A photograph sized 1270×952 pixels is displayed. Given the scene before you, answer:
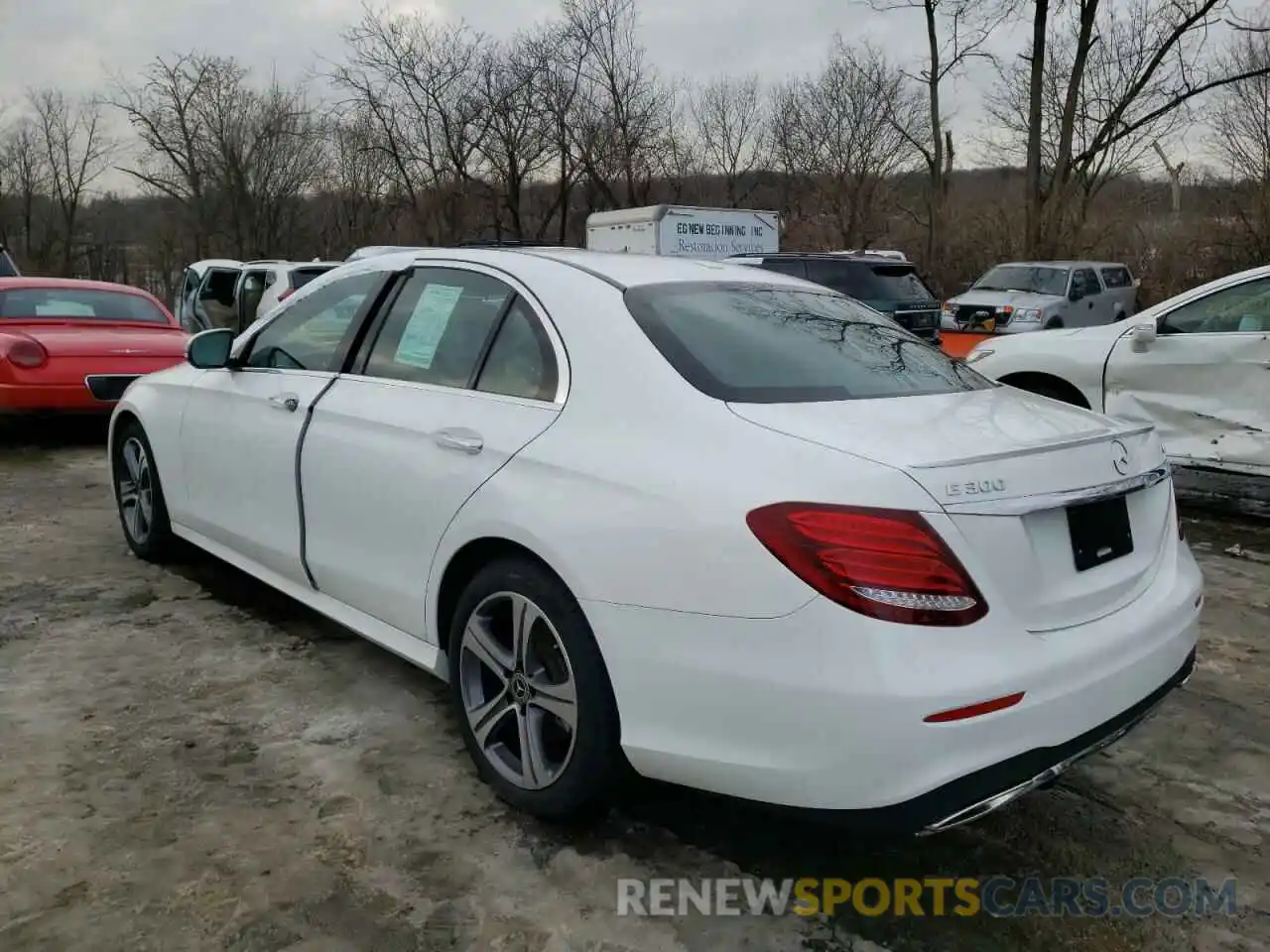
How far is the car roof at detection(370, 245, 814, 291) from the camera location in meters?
3.04

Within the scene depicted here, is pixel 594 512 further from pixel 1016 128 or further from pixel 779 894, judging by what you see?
pixel 1016 128

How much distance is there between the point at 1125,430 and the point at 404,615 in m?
2.12

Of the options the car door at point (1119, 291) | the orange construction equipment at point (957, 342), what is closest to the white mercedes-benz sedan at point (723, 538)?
the orange construction equipment at point (957, 342)

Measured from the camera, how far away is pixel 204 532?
4293 millimetres

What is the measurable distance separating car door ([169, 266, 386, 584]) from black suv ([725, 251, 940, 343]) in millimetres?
8159

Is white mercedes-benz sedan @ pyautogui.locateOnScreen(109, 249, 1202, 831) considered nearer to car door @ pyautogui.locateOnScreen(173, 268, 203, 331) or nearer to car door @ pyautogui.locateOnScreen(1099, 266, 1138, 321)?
car door @ pyautogui.locateOnScreen(173, 268, 203, 331)

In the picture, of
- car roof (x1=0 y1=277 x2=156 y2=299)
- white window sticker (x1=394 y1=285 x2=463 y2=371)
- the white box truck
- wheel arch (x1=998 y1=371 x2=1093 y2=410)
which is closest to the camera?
white window sticker (x1=394 y1=285 x2=463 y2=371)

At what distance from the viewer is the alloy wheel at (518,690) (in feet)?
8.41

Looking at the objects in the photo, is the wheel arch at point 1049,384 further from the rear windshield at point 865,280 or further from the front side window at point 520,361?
the front side window at point 520,361

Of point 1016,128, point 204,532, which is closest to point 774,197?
point 1016,128

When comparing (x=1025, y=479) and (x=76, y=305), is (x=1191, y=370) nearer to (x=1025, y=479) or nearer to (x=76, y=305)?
(x=1025, y=479)

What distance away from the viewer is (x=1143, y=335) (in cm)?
625

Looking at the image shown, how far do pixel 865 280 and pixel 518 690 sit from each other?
9.75 metres

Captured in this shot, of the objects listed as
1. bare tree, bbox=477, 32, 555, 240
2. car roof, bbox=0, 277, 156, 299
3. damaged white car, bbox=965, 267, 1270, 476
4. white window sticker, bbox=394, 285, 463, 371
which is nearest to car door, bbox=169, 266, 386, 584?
white window sticker, bbox=394, 285, 463, 371
